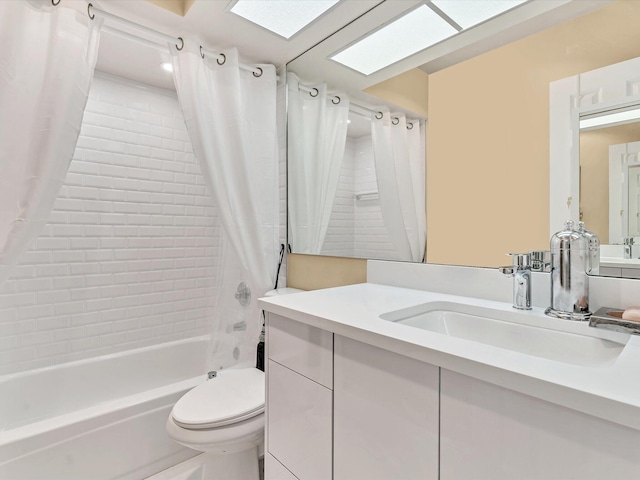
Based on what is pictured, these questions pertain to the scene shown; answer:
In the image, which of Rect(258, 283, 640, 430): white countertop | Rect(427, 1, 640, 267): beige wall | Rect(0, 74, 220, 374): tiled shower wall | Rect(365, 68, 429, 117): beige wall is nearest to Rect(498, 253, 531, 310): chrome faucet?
Rect(258, 283, 640, 430): white countertop

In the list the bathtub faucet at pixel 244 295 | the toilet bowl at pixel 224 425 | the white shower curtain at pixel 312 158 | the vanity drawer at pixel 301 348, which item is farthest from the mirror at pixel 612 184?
the bathtub faucet at pixel 244 295

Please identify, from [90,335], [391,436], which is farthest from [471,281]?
[90,335]

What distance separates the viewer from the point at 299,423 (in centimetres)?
99

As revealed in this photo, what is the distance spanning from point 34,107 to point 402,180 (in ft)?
5.00

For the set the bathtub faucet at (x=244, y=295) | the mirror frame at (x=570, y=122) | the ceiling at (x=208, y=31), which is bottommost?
the bathtub faucet at (x=244, y=295)

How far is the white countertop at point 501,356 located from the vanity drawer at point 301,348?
4 cm

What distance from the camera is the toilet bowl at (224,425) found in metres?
1.30

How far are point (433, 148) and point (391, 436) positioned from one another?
104 centimetres

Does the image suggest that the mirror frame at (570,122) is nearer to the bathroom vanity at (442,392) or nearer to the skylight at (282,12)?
the bathroom vanity at (442,392)

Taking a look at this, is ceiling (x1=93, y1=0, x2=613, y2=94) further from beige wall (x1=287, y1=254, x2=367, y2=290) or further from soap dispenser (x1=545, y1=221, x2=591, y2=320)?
beige wall (x1=287, y1=254, x2=367, y2=290)

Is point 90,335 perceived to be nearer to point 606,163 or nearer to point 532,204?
point 532,204

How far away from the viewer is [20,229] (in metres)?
1.28

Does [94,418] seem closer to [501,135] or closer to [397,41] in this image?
[501,135]

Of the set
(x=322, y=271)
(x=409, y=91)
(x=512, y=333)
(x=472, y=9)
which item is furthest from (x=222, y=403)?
(x=472, y=9)
